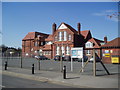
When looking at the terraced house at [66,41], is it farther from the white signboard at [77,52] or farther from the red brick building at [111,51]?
the white signboard at [77,52]

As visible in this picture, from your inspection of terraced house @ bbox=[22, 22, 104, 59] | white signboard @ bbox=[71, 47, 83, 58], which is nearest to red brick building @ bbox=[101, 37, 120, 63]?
terraced house @ bbox=[22, 22, 104, 59]

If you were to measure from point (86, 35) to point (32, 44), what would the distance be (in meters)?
22.4

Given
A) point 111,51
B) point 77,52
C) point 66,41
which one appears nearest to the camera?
point 77,52

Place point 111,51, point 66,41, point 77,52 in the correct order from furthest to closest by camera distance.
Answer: point 66,41
point 111,51
point 77,52

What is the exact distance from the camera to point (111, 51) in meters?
35.8

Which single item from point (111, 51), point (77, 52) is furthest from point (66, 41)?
point (77, 52)

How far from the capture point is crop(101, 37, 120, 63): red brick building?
110 ft

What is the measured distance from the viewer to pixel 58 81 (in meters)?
11.4

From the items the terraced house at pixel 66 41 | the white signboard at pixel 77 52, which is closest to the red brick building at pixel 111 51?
the terraced house at pixel 66 41

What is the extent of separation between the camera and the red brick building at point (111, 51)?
33.6 meters

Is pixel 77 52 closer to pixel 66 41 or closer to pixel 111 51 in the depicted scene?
pixel 111 51

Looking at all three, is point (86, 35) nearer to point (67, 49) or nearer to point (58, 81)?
point (67, 49)

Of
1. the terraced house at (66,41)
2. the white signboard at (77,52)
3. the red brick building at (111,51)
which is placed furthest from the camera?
the terraced house at (66,41)

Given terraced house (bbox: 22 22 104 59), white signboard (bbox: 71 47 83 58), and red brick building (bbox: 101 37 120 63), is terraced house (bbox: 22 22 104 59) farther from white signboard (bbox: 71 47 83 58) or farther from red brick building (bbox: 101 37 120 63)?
white signboard (bbox: 71 47 83 58)
